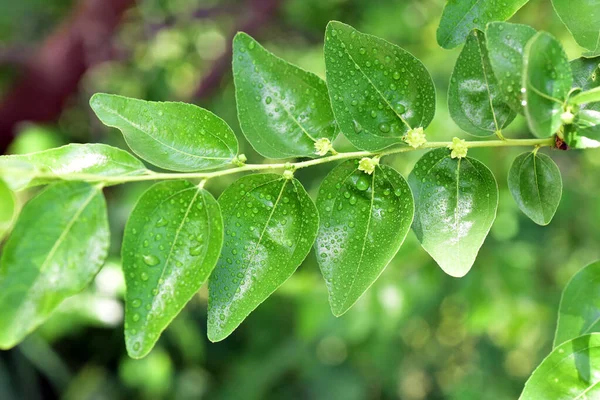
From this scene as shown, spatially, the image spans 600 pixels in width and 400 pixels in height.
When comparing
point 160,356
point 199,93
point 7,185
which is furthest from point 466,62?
point 199,93

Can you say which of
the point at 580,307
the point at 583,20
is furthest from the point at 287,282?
the point at 583,20

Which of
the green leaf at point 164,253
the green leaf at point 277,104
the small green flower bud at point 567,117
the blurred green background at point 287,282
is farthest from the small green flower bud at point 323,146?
the blurred green background at point 287,282

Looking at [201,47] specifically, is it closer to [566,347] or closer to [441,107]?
[441,107]

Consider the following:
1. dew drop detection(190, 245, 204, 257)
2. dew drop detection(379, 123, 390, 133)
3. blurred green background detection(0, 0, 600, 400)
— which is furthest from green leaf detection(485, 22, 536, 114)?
blurred green background detection(0, 0, 600, 400)

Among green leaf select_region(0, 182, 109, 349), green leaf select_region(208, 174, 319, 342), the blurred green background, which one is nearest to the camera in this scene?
green leaf select_region(0, 182, 109, 349)

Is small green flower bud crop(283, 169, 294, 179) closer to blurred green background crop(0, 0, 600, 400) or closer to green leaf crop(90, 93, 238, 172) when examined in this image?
green leaf crop(90, 93, 238, 172)

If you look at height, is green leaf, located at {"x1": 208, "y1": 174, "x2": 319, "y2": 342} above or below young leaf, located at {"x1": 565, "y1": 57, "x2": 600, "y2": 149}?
below
